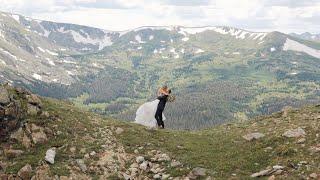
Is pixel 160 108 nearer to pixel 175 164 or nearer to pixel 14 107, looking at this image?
pixel 175 164

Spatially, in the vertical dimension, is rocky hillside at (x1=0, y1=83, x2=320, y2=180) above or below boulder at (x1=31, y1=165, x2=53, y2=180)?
above

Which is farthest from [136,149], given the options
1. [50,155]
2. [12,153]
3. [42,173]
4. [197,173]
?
[12,153]

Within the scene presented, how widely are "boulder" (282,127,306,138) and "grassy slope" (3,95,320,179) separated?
459 millimetres

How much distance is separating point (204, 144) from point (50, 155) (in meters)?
12.6

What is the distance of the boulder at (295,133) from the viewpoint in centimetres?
3208

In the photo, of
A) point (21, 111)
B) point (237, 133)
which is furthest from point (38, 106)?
point (237, 133)

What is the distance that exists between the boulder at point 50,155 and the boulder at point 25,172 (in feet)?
5.02

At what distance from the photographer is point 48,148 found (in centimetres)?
3300

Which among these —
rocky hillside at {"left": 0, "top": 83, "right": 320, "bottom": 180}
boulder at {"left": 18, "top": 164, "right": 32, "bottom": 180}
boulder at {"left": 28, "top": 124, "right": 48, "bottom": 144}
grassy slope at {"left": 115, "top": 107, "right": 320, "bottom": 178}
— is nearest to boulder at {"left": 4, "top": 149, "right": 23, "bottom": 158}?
rocky hillside at {"left": 0, "top": 83, "right": 320, "bottom": 180}

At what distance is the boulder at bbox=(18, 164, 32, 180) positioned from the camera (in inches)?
1144

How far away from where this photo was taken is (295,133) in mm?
32469

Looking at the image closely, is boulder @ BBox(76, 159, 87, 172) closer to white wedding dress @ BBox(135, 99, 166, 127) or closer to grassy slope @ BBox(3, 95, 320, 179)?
grassy slope @ BBox(3, 95, 320, 179)

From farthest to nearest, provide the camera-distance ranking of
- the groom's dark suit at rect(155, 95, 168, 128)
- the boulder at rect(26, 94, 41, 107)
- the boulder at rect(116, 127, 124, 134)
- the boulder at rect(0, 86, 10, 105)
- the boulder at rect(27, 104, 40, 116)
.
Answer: the groom's dark suit at rect(155, 95, 168, 128)
the boulder at rect(116, 127, 124, 134)
the boulder at rect(26, 94, 41, 107)
the boulder at rect(27, 104, 40, 116)
the boulder at rect(0, 86, 10, 105)

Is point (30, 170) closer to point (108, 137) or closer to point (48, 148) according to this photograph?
point (48, 148)
